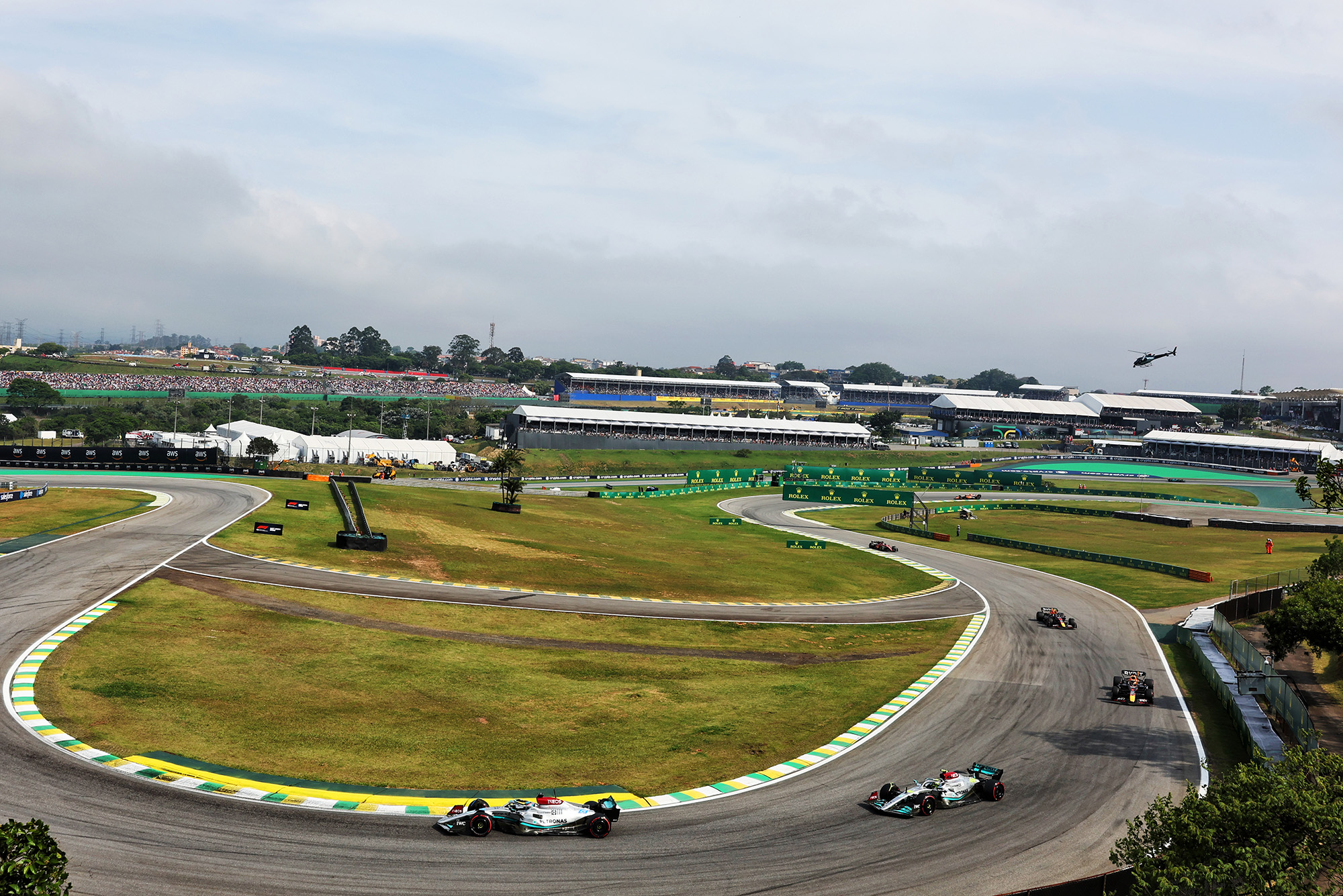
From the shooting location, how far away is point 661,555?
7381 centimetres

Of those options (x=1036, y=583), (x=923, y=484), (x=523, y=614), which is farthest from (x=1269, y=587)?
(x=923, y=484)

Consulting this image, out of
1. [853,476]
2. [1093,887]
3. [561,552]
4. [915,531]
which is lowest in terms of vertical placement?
[915,531]

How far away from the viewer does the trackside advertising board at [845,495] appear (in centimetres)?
11812

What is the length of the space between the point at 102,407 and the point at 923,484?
146 metres

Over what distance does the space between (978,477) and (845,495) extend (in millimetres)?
33010

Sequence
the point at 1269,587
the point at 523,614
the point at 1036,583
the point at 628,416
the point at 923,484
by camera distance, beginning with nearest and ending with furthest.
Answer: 1. the point at 523,614
2. the point at 1269,587
3. the point at 1036,583
4. the point at 923,484
5. the point at 628,416

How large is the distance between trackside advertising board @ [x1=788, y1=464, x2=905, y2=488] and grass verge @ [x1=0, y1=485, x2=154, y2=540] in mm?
100640

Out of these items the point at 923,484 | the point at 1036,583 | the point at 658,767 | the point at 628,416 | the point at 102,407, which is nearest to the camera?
the point at 658,767

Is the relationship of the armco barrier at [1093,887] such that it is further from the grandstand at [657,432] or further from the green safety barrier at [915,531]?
the grandstand at [657,432]

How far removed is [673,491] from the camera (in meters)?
130

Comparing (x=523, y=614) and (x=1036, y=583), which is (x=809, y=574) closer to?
(x=1036, y=583)

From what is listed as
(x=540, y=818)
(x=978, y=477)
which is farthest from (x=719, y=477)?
(x=540, y=818)

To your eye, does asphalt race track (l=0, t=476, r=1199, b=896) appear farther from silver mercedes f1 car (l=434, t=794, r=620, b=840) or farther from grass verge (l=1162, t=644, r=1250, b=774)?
grass verge (l=1162, t=644, r=1250, b=774)

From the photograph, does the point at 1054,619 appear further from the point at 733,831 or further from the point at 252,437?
the point at 252,437
